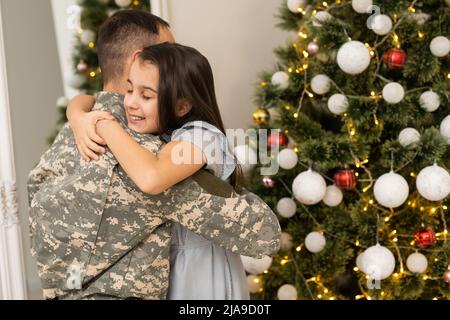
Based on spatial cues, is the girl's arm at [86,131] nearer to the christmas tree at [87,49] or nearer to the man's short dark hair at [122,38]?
the man's short dark hair at [122,38]

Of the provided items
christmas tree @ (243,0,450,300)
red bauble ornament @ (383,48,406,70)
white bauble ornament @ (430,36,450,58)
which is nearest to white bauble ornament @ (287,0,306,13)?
christmas tree @ (243,0,450,300)

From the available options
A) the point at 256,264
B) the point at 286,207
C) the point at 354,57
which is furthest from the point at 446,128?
the point at 256,264

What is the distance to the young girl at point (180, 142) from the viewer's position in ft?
3.59

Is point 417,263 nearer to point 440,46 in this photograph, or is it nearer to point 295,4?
point 440,46

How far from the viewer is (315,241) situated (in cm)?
201

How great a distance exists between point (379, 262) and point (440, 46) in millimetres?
694

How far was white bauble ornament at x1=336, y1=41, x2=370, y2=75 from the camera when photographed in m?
1.80

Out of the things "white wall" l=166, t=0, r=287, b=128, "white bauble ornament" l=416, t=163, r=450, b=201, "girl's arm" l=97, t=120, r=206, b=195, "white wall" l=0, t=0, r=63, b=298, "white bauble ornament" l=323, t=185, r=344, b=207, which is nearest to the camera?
"girl's arm" l=97, t=120, r=206, b=195

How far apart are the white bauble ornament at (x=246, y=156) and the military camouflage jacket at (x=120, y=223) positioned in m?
0.82

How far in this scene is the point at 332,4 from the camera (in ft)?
6.53

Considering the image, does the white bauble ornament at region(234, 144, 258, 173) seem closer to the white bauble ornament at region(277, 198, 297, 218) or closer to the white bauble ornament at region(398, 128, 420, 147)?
the white bauble ornament at region(277, 198, 297, 218)
